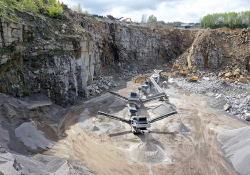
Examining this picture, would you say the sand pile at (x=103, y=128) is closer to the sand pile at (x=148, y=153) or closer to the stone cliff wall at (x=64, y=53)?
the sand pile at (x=148, y=153)

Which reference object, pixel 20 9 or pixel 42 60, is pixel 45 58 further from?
pixel 20 9

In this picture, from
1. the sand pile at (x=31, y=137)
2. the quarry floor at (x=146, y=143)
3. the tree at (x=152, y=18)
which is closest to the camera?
the quarry floor at (x=146, y=143)

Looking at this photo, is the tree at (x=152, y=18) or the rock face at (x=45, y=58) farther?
the tree at (x=152, y=18)

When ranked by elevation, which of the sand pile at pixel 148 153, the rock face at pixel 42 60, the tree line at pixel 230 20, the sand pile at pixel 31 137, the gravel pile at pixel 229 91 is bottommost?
the sand pile at pixel 148 153

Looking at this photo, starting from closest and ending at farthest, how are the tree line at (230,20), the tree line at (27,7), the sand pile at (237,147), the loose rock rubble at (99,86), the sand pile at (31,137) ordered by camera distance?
the sand pile at (237,147) → the sand pile at (31,137) → the tree line at (27,7) → the loose rock rubble at (99,86) → the tree line at (230,20)

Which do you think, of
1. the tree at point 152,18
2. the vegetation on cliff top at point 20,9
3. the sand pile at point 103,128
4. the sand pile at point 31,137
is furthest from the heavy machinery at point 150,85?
the tree at point 152,18
